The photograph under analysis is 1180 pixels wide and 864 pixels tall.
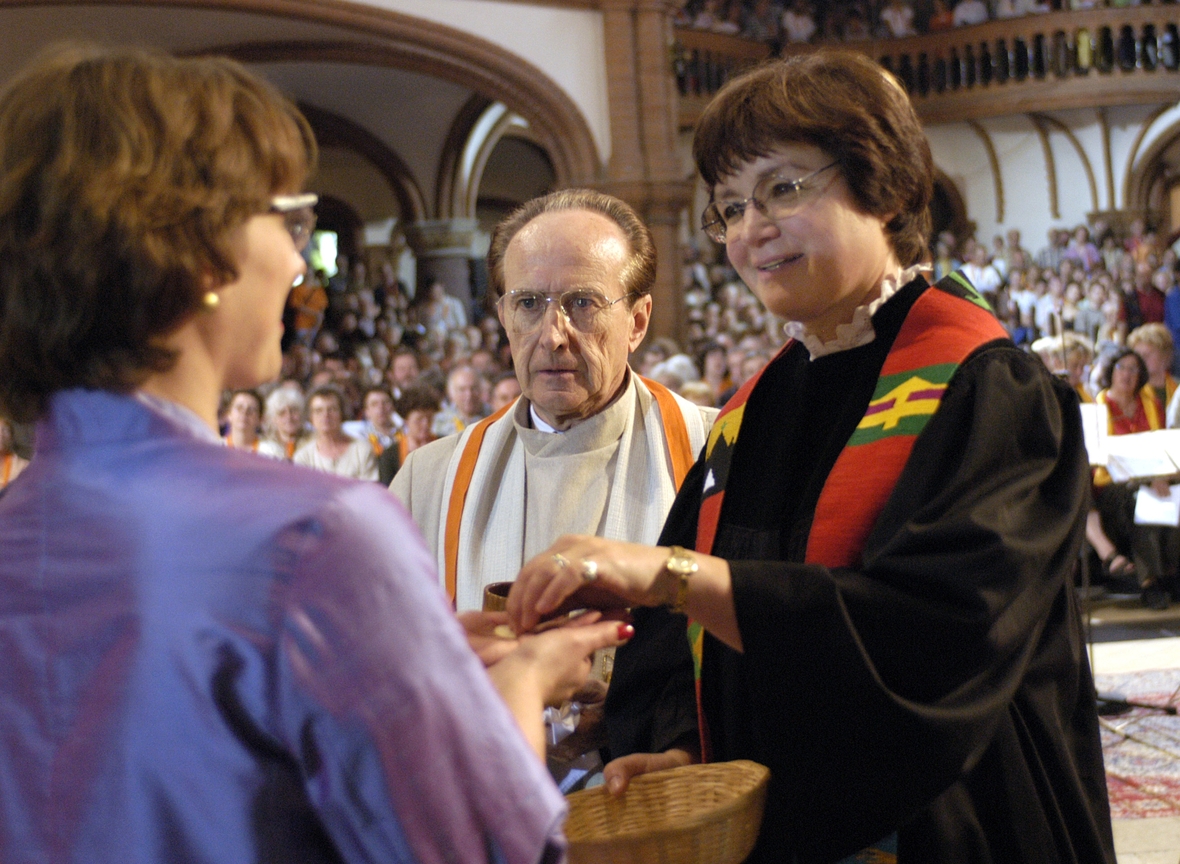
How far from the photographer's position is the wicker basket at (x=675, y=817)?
4.46ft

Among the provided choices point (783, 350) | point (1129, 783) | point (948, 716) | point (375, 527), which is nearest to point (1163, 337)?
point (1129, 783)

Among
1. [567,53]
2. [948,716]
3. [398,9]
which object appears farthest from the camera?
[567,53]

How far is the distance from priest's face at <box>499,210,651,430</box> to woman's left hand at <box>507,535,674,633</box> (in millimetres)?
1004

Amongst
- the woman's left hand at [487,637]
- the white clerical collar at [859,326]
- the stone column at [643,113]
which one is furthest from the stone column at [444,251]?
the woman's left hand at [487,637]

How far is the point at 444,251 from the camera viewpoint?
15164 mm

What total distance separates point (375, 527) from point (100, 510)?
0.22 metres

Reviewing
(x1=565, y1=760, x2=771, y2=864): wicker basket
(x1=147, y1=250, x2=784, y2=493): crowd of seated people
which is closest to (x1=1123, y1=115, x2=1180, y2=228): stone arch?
(x1=147, y1=250, x2=784, y2=493): crowd of seated people

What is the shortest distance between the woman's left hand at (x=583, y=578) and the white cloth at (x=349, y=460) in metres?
5.60

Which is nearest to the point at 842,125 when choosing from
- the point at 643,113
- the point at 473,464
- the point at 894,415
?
the point at 894,415

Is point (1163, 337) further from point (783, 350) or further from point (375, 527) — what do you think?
point (375, 527)

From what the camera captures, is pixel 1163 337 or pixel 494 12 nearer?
pixel 1163 337

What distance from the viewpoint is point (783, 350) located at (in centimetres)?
200

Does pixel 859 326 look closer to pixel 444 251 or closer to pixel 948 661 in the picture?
pixel 948 661

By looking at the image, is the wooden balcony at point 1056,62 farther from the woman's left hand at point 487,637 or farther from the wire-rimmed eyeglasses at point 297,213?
the wire-rimmed eyeglasses at point 297,213
